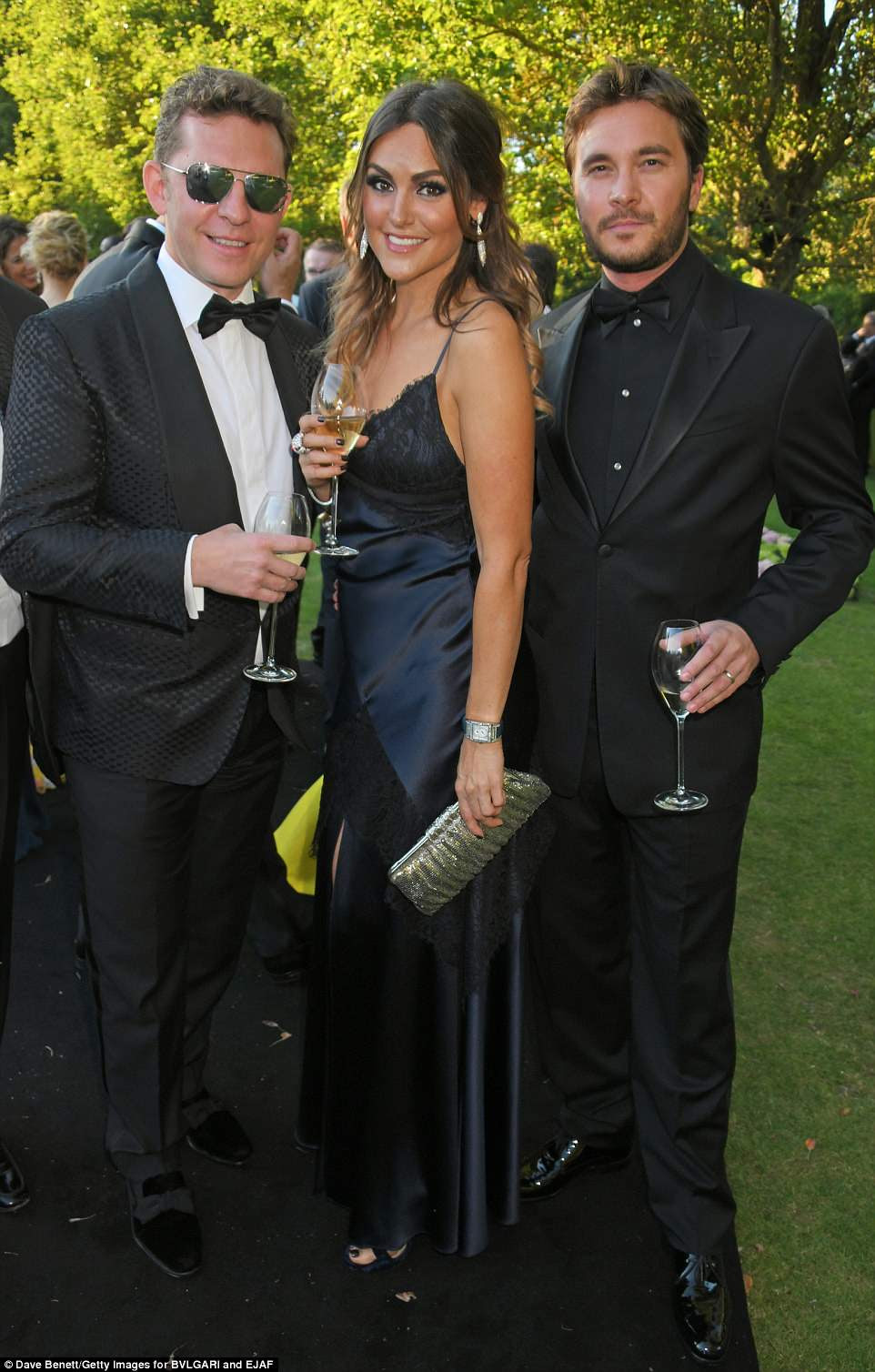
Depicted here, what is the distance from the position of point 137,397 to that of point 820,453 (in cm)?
152

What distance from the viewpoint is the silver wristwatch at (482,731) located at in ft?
8.70

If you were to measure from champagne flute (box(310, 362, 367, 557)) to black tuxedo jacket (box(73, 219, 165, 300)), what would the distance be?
2.65 m

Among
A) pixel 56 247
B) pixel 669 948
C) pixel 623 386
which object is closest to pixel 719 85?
pixel 56 247

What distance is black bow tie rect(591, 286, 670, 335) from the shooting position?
272 cm

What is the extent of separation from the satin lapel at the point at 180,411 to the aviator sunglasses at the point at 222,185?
0.69ft

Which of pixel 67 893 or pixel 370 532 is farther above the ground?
pixel 370 532

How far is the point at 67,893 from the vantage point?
498cm

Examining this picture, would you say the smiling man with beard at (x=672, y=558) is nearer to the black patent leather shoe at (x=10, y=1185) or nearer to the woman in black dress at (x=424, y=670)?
the woman in black dress at (x=424, y=670)

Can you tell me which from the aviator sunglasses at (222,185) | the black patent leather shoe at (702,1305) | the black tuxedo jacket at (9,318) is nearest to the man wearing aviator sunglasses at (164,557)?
the aviator sunglasses at (222,185)

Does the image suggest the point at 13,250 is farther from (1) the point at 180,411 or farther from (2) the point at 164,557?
(2) the point at 164,557

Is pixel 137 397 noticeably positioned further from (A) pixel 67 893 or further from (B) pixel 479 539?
(A) pixel 67 893

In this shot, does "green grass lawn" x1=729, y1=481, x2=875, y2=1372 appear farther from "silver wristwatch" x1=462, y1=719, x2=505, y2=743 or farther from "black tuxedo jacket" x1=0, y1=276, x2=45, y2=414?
"black tuxedo jacket" x1=0, y1=276, x2=45, y2=414

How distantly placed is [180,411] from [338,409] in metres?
0.37

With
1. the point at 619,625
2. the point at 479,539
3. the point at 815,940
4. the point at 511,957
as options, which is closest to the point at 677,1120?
the point at 511,957
